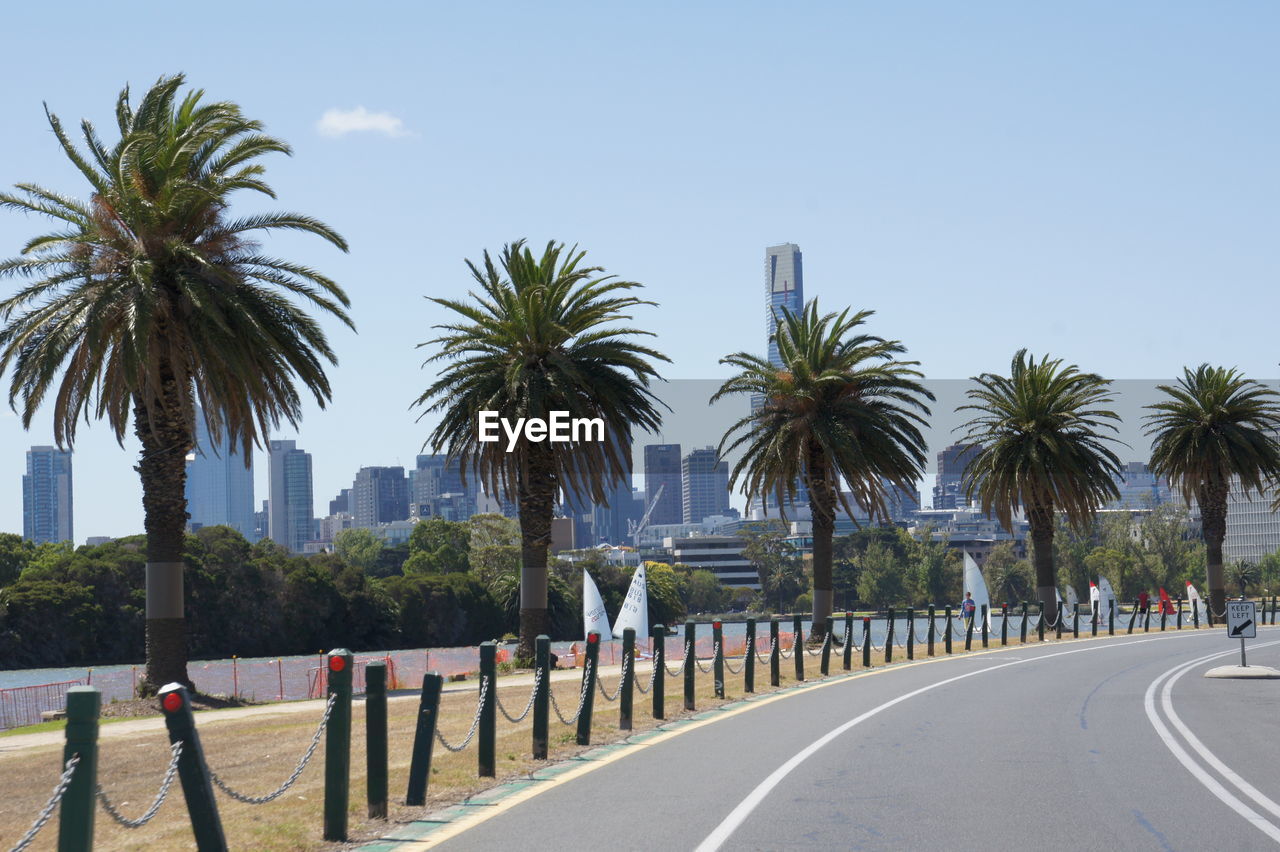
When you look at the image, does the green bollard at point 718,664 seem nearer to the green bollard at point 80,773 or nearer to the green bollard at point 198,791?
the green bollard at point 198,791

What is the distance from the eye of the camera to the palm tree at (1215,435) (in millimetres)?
57312

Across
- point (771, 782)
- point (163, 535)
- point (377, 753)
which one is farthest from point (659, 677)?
point (163, 535)

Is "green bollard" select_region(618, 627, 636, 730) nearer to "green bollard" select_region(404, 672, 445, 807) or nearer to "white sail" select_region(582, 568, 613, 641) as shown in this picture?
"green bollard" select_region(404, 672, 445, 807)

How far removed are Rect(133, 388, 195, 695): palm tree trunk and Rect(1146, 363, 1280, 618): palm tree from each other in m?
43.4

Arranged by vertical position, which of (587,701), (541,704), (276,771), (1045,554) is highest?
(541,704)

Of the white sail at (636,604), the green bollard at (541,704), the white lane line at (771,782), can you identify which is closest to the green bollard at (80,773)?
the white lane line at (771,782)

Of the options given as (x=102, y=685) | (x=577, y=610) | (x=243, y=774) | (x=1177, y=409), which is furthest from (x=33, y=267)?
(x=577, y=610)

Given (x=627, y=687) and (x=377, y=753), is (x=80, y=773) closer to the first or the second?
(x=377, y=753)

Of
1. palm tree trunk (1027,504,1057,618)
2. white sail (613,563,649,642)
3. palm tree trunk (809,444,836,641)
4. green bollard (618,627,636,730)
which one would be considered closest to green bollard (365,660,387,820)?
green bollard (618,627,636,730)

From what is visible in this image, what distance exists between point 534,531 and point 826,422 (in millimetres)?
10515

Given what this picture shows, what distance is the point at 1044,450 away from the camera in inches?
1962

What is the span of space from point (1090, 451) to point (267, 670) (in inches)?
1220

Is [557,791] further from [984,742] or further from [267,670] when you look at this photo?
[267,670]

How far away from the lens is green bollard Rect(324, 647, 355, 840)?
9.77 metres
